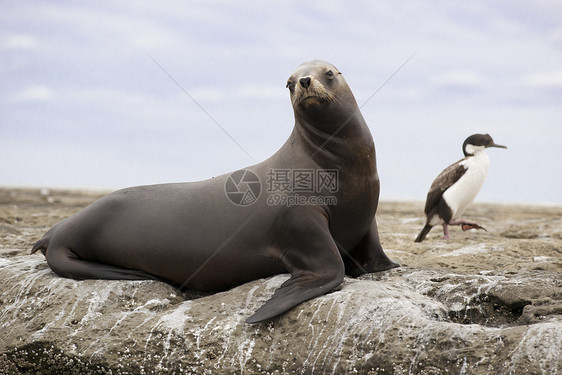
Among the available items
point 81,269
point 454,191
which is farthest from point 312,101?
point 454,191

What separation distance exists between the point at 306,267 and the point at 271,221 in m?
0.44

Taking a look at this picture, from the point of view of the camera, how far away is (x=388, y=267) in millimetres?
5043

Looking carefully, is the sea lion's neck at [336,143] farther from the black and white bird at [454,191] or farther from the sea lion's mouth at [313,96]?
the black and white bird at [454,191]

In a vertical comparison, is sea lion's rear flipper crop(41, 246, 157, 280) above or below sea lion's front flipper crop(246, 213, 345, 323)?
below

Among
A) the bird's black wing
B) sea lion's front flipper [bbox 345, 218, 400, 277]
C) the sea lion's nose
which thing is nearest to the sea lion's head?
the sea lion's nose

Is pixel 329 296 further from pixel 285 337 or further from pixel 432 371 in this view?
pixel 432 371

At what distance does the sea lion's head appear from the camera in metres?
4.30

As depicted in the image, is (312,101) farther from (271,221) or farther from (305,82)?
(271,221)

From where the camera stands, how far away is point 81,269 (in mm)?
4879

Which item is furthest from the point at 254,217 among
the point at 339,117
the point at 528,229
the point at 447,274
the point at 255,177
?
the point at 528,229

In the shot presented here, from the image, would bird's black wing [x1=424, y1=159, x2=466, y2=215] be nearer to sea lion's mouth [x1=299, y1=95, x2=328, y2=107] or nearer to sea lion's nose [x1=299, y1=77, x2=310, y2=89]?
sea lion's mouth [x1=299, y1=95, x2=328, y2=107]

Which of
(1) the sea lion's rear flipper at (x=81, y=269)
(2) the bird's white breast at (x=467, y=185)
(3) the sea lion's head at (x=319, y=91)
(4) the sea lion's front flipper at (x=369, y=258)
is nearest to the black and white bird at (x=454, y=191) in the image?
(2) the bird's white breast at (x=467, y=185)

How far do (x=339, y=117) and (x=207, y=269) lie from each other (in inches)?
57.8

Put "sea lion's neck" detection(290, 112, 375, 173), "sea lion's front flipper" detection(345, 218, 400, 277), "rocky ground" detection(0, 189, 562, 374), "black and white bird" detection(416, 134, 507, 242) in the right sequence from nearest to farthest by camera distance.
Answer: "rocky ground" detection(0, 189, 562, 374)
"sea lion's neck" detection(290, 112, 375, 173)
"sea lion's front flipper" detection(345, 218, 400, 277)
"black and white bird" detection(416, 134, 507, 242)
